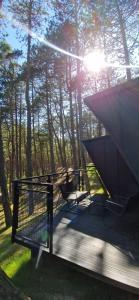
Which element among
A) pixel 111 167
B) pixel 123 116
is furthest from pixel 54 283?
pixel 111 167

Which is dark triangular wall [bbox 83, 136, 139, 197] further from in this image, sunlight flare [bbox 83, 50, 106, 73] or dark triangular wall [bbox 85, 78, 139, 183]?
sunlight flare [bbox 83, 50, 106, 73]

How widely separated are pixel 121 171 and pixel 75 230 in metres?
2.51

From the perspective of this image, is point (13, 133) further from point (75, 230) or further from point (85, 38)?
point (75, 230)

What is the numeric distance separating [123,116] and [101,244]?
2.28 meters

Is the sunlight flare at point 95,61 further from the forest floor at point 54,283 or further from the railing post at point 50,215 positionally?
the forest floor at point 54,283

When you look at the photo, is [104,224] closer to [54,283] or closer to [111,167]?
[54,283]

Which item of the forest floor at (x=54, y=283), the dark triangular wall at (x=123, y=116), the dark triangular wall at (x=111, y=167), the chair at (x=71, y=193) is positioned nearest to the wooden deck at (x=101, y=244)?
the forest floor at (x=54, y=283)

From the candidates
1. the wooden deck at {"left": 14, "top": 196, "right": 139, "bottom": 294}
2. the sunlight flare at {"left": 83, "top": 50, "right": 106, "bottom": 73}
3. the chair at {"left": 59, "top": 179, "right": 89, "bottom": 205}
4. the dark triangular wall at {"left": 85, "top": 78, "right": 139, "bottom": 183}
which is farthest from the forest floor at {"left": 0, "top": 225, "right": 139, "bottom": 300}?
the sunlight flare at {"left": 83, "top": 50, "right": 106, "bottom": 73}

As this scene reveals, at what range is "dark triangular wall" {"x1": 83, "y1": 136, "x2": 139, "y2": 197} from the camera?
22.6 feet

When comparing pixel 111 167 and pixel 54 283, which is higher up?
pixel 111 167

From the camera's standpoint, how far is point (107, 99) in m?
4.86

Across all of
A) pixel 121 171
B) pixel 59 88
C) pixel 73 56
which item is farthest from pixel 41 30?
pixel 121 171

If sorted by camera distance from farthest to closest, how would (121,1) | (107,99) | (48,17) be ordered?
(48,17), (121,1), (107,99)

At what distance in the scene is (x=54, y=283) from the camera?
3.71 metres
